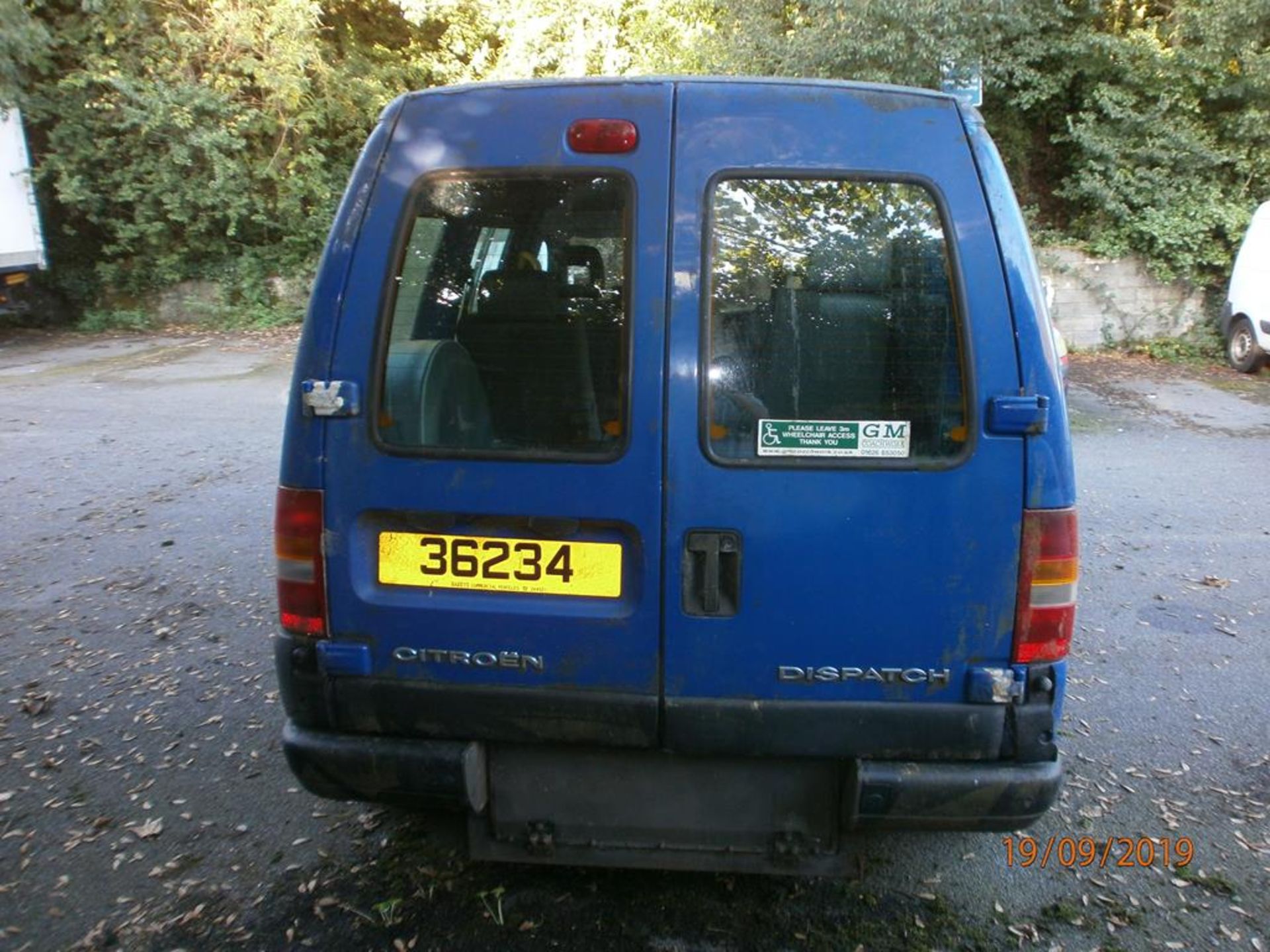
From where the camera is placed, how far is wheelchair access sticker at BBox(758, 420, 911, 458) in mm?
2406

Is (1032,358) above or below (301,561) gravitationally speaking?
above

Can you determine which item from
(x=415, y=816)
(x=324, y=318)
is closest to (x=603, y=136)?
(x=324, y=318)

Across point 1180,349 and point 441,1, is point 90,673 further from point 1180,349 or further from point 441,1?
point 441,1

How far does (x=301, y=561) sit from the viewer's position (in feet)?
8.39

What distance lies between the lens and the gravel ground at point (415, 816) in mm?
2850

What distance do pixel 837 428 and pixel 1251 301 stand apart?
490 inches

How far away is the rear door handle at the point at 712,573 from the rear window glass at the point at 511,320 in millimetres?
310

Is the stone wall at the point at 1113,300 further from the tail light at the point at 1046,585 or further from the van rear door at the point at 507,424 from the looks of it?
the van rear door at the point at 507,424

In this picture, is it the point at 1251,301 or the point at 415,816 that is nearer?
the point at 415,816

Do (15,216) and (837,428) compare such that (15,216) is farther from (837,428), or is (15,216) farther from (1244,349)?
(1244,349)

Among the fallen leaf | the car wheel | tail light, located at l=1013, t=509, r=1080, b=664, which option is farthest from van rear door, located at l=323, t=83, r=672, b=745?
the car wheel

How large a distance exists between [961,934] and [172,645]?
12.1ft

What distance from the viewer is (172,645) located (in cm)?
481
